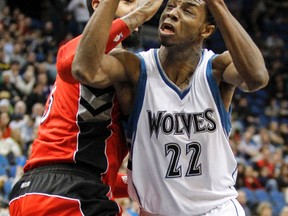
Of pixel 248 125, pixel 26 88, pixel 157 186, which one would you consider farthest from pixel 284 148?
pixel 157 186

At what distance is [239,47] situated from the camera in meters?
3.46

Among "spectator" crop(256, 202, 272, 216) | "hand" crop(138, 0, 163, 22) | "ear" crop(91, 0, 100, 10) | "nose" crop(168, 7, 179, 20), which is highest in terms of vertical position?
"ear" crop(91, 0, 100, 10)

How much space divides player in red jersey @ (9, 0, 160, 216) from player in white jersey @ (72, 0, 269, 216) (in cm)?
15

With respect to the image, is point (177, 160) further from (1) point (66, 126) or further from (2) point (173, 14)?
(2) point (173, 14)

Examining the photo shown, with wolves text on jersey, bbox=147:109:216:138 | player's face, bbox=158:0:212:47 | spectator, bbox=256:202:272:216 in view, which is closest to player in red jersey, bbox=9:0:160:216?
player's face, bbox=158:0:212:47

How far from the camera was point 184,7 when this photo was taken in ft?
12.5

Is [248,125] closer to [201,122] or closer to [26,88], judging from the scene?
[26,88]

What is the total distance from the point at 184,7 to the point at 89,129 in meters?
0.88

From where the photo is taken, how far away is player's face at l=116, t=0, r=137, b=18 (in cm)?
394

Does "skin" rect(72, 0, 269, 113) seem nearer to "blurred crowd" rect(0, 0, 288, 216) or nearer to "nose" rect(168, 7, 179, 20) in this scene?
"nose" rect(168, 7, 179, 20)

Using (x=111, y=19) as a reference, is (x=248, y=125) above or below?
below

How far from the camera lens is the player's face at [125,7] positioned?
12.9 ft

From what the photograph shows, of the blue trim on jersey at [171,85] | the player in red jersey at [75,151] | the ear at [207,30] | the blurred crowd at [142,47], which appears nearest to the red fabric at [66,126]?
the player in red jersey at [75,151]

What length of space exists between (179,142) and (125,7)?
866 millimetres
